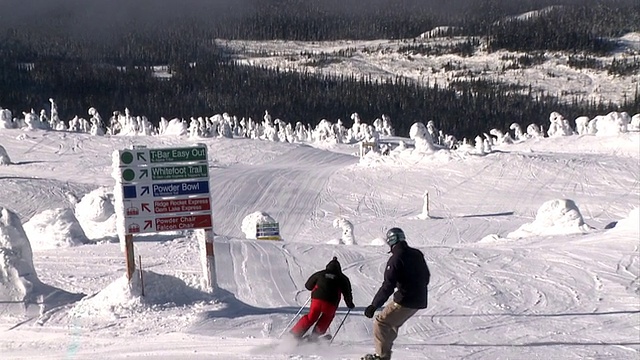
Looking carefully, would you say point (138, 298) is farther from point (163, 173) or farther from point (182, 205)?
point (163, 173)

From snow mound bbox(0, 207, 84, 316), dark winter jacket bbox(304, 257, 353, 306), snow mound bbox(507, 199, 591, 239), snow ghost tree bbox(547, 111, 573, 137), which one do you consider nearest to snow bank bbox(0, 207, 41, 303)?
snow mound bbox(0, 207, 84, 316)

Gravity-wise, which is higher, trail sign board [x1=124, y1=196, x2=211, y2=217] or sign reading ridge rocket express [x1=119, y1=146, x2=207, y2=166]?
sign reading ridge rocket express [x1=119, y1=146, x2=207, y2=166]

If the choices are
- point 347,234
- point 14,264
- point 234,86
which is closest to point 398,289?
point 14,264

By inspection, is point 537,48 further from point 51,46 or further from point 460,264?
point 460,264

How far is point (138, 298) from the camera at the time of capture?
834 centimetres

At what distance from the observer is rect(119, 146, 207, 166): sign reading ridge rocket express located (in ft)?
28.8

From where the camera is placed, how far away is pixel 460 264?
493 inches

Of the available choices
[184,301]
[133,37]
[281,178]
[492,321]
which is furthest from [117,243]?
[133,37]

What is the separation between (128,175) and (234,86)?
109m

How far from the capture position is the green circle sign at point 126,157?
875cm

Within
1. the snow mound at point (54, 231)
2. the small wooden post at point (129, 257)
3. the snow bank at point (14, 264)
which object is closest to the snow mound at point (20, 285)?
the snow bank at point (14, 264)

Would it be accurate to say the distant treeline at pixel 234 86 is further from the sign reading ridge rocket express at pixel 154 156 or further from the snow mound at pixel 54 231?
the sign reading ridge rocket express at pixel 154 156

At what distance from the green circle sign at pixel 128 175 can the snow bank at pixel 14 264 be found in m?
1.40

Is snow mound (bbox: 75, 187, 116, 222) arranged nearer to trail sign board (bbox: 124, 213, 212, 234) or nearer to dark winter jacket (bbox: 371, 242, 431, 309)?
trail sign board (bbox: 124, 213, 212, 234)
